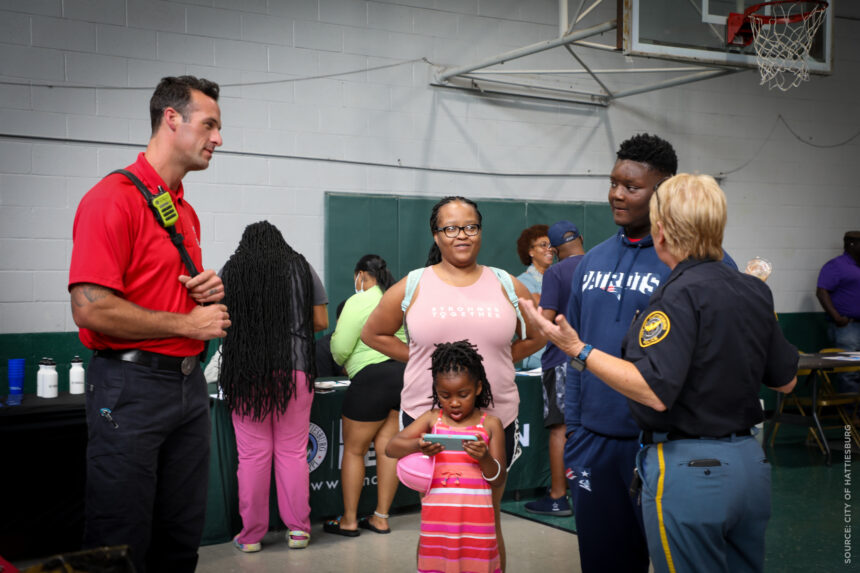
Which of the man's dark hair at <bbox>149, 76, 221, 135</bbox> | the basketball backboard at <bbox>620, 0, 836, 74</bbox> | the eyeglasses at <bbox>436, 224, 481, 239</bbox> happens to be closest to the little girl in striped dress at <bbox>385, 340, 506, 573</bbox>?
the eyeglasses at <bbox>436, 224, 481, 239</bbox>

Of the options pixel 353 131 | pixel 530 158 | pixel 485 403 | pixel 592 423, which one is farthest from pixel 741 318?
pixel 530 158

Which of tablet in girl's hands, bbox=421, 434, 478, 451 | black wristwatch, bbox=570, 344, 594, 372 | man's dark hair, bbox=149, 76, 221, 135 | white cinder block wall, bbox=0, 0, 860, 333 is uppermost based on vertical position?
white cinder block wall, bbox=0, 0, 860, 333

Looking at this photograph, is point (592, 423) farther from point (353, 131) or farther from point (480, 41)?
point (480, 41)

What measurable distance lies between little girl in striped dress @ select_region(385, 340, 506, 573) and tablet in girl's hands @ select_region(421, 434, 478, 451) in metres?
0.01

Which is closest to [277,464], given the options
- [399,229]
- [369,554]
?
[369,554]

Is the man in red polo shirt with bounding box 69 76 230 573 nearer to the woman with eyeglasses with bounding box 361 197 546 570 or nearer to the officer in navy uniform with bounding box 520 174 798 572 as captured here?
the woman with eyeglasses with bounding box 361 197 546 570

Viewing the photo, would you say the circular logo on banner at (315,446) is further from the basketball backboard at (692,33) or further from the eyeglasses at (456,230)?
the basketball backboard at (692,33)

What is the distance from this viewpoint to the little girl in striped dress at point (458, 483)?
9.41ft

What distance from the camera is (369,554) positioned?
432cm

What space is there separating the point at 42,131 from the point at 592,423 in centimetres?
488

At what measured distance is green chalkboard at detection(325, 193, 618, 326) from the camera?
6.90 metres

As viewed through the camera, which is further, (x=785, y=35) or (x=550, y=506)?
(x=785, y=35)

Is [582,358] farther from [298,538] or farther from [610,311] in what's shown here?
[298,538]

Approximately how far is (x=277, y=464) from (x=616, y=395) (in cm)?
239
